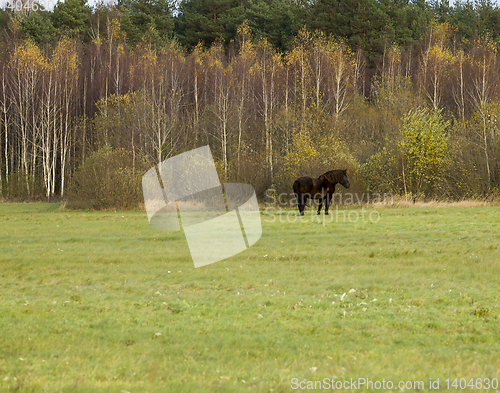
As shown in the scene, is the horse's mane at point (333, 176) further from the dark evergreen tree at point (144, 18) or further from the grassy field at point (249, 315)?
the dark evergreen tree at point (144, 18)

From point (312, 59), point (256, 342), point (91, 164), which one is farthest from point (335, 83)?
point (256, 342)

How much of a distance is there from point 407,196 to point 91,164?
2107cm

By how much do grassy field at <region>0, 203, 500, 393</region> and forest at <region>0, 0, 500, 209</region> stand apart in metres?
19.4

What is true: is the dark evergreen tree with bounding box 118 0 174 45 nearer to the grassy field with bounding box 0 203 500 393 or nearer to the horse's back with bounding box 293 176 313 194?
the horse's back with bounding box 293 176 313 194

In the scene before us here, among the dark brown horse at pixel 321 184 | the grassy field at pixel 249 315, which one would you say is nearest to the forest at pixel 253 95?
the dark brown horse at pixel 321 184

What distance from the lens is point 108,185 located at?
119 ft

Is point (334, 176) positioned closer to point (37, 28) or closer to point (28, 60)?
point (28, 60)

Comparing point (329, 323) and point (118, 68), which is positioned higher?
point (118, 68)

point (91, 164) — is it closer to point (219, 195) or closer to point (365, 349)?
point (219, 195)

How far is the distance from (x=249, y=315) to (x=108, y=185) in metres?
28.0

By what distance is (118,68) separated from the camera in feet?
202

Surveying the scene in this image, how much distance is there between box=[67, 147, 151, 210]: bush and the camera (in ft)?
120

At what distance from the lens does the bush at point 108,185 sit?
36.5m

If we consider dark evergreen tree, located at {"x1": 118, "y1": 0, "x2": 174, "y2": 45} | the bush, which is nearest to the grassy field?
the bush
